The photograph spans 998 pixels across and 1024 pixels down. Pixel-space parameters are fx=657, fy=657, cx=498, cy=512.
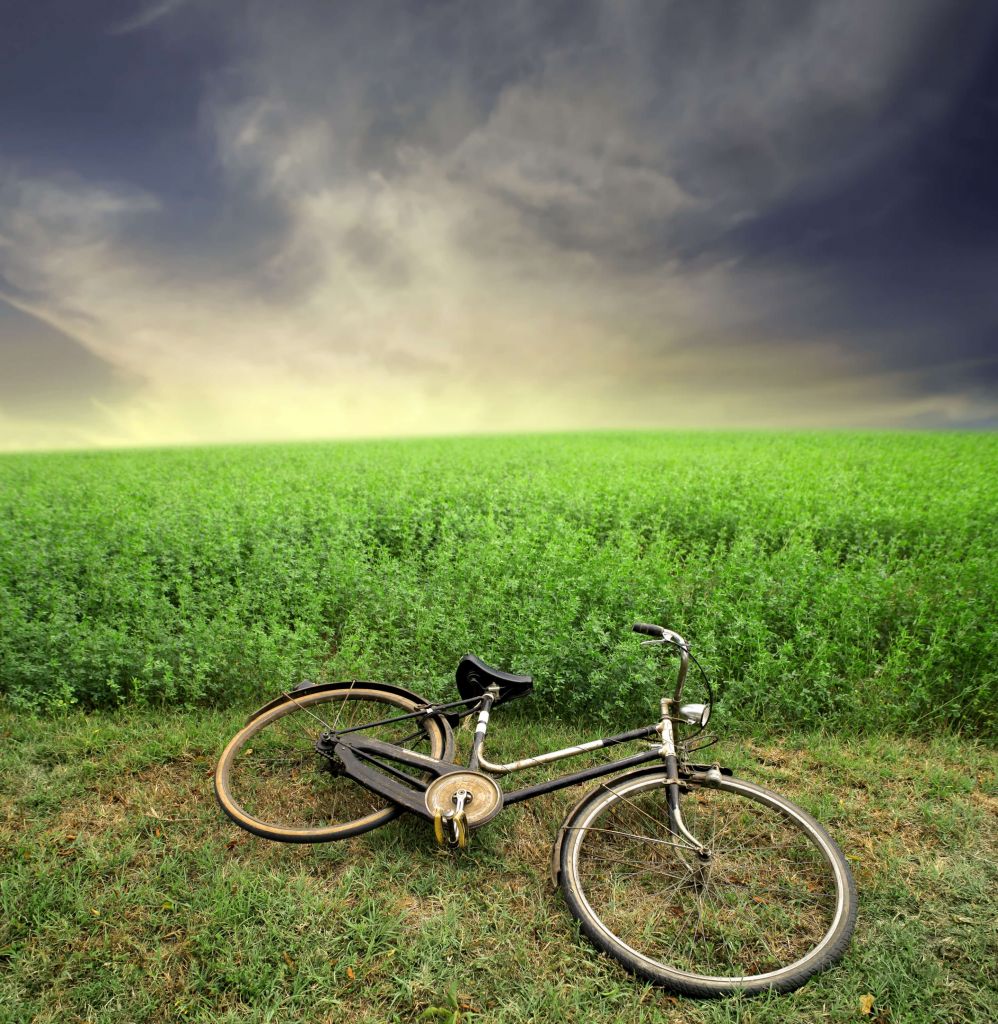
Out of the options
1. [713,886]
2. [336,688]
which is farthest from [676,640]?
[336,688]

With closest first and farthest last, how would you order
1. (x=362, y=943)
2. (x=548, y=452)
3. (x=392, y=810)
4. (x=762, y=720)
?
(x=362, y=943), (x=392, y=810), (x=762, y=720), (x=548, y=452)

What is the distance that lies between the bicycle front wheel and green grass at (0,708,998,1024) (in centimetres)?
14

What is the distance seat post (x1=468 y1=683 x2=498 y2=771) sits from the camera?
4.25m

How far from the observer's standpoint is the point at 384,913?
3.75m

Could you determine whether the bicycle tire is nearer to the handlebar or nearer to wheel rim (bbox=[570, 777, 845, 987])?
wheel rim (bbox=[570, 777, 845, 987])

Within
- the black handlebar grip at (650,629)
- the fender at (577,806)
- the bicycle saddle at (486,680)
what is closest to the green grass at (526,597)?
the bicycle saddle at (486,680)

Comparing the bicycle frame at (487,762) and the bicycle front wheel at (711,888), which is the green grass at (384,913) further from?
the bicycle frame at (487,762)

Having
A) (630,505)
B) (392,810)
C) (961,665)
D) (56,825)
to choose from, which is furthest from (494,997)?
(630,505)

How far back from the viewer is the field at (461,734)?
339cm

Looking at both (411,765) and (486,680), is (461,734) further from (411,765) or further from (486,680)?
(411,765)

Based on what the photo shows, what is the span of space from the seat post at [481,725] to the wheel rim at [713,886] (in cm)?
78

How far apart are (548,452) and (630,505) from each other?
46.7 ft

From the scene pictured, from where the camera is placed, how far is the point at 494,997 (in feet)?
10.9

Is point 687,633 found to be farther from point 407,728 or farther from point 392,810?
point 392,810
